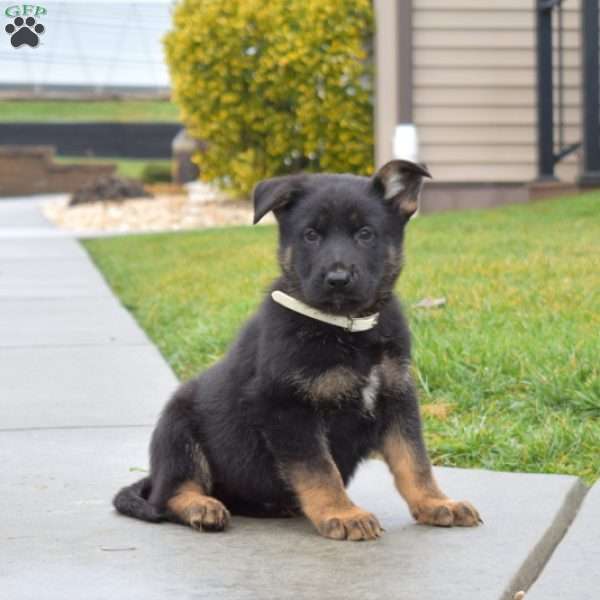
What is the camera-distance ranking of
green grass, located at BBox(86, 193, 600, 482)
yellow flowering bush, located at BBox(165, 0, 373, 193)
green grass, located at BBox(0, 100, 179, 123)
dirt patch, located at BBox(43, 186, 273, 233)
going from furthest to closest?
green grass, located at BBox(0, 100, 179, 123) < dirt patch, located at BBox(43, 186, 273, 233) < yellow flowering bush, located at BBox(165, 0, 373, 193) < green grass, located at BBox(86, 193, 600, 482)

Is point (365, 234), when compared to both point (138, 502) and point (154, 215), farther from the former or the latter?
point (154, 215)

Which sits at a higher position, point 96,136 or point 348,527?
point 348,527

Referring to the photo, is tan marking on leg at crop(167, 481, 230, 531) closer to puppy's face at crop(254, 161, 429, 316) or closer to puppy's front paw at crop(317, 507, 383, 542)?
puppy's front paw at crop(317, 507, 383, 542)

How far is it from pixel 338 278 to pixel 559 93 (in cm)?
1216

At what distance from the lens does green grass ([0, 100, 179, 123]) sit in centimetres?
4141

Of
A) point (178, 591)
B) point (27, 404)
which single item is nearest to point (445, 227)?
point (27, 404)

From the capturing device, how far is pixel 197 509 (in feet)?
13.0

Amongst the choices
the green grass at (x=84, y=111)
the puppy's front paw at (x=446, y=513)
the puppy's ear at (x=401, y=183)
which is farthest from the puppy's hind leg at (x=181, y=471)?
the green grass at (x=84, y=111)

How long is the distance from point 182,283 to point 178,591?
7.05 metres

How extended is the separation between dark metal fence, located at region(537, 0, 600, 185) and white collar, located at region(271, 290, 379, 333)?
10.5m

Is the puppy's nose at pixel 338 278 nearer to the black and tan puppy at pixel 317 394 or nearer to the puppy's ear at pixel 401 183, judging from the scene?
the black and tan puppy at pixel 317 394

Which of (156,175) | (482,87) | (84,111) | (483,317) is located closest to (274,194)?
(483,317)

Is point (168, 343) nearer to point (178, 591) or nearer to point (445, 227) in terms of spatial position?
point (178, 591)

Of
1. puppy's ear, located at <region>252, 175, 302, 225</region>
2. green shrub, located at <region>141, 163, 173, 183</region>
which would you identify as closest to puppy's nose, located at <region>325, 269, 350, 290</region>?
puppy's ear, located at <region>252, 175, 302, 225</region>
